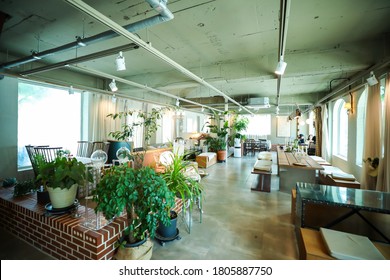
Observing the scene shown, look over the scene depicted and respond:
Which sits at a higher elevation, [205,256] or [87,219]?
[87,219]

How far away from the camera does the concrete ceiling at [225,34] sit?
2.31 m

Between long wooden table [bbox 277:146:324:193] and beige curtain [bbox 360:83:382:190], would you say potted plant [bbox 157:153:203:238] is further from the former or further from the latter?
beige curtain [bbox 360:83:382:190]

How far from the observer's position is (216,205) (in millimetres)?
3232

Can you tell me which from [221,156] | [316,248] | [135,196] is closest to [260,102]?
[221,156]

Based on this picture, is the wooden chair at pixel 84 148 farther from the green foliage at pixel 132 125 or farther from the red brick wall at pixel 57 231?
the red brick wall at pixel 57 231

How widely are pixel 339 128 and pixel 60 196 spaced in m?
7.64

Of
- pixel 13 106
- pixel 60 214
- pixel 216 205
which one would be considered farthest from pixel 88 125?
pixel 216 205

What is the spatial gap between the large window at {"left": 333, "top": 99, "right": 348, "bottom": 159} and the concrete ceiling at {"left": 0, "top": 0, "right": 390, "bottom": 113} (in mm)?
2816

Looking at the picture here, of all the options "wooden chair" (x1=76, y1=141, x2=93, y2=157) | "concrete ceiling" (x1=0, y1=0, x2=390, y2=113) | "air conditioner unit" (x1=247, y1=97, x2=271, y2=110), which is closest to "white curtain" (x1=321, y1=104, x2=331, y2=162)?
"air conditioner unit" (x1=247, y1=97, x2=271, y2=110)

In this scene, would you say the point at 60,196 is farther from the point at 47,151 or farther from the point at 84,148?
the point at 84,148

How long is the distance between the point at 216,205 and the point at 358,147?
3.97 m

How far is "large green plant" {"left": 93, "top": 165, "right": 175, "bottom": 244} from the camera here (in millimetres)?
1358

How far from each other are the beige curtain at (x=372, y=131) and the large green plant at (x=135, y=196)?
3923 millimetres
